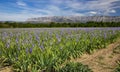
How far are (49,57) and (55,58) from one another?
17cm

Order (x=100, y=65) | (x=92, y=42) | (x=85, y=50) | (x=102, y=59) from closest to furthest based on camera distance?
1. (x=100, y=65)
2. (x=102, y=59)
3. (x=85, y=50)
4. (x=92, y=42)

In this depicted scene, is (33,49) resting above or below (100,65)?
above

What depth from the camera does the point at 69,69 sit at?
3.79 meters

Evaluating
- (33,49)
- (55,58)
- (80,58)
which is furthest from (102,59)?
(33,49)

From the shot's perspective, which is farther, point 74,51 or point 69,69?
point 74,51

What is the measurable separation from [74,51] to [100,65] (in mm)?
1163

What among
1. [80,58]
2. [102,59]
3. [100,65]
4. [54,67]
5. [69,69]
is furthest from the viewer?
[80,58]

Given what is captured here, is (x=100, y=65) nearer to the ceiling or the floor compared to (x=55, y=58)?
nearer to the floor

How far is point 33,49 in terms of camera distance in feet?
14.6

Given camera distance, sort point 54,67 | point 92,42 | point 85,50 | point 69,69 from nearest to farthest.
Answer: point 69,69
point 54,67
point 85,50
point 92,42

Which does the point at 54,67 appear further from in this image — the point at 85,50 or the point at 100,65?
the point at 85,50

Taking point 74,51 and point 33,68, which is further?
point 74,51

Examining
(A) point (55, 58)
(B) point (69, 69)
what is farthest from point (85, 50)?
(B) point (69, 69)

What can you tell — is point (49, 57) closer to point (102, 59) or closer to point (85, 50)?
point (102, 59)
